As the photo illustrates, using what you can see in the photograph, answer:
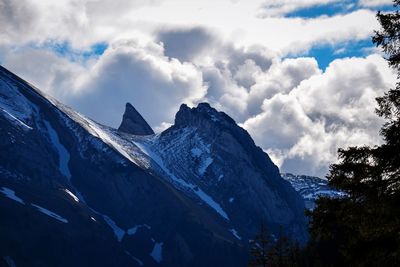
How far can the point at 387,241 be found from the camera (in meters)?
18.9

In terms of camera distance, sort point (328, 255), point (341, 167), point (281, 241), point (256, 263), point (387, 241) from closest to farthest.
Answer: point (387, 241) → point (341, 167) → point (256, 263) → point (281, 241) → point (328, 255)

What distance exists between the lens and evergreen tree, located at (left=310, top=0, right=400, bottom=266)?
1839 cm

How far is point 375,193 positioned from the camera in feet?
64.5

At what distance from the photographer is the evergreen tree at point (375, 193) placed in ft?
60.3

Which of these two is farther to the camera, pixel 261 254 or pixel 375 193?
pixel 261 254

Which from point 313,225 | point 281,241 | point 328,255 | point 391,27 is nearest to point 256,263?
point 281,241

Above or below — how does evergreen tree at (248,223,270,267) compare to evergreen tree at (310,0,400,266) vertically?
above

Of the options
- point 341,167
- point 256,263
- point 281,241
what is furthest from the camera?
point 281,241

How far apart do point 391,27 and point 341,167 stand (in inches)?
180

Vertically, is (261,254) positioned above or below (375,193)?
above

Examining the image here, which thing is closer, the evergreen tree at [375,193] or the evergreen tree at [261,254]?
the evergreen tree at [375,193]

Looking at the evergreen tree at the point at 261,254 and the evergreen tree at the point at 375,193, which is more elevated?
the evergreen tree at the point at 261,254

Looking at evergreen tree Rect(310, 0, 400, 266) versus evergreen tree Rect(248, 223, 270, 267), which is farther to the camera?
evergreen tree Rect(248, 223, 270, 267)

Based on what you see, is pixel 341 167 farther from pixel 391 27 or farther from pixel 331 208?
pixel 391 27
